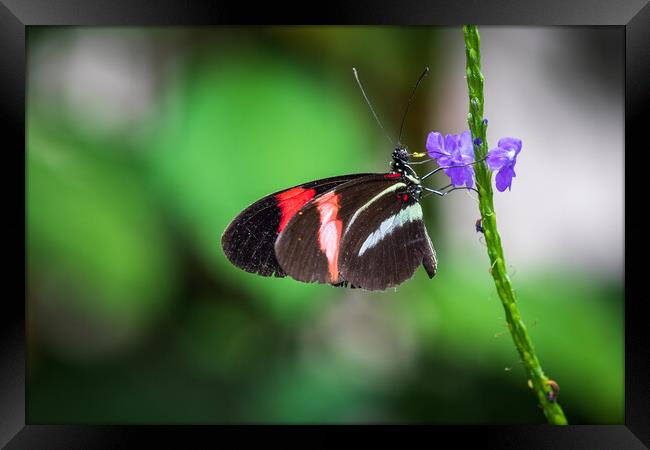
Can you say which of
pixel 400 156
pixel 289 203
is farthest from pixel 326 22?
pixel 289 203

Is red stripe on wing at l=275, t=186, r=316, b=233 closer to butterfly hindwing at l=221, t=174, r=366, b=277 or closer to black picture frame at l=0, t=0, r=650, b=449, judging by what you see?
butterfly hindwing at l=221, t=174, r=366, b=277

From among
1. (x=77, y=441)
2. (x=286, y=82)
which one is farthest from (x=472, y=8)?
(x=77, y=441)

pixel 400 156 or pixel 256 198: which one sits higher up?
pixel 400 156

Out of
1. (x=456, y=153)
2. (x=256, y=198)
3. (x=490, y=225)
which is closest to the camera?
(x=490, y=225)

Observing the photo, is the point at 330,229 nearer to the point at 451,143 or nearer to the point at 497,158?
the point at 451,143

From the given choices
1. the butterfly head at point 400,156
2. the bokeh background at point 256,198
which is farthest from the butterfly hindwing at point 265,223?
the bokeh background at point 256,198

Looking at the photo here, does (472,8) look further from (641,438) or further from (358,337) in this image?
(641,438)

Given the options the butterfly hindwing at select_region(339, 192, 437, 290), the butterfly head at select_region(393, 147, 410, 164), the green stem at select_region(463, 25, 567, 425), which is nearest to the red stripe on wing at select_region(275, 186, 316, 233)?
the butterfly hindwing at select_region(339, 192, 437, 290)
